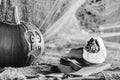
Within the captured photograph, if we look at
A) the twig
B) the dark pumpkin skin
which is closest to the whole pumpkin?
the dark pumpkin skin

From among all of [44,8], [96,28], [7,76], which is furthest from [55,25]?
[7,76]

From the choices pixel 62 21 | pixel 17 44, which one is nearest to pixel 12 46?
pixel 17 44

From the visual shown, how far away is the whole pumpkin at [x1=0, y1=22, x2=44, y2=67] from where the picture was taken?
1481 mm

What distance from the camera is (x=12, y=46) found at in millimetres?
1483

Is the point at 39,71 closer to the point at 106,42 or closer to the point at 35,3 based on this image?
the point at 35,3

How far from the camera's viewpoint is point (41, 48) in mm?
1586

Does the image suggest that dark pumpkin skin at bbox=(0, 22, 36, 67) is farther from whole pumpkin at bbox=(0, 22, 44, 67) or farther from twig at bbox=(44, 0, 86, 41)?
twig at bbox=(44, 0, 86, 41)

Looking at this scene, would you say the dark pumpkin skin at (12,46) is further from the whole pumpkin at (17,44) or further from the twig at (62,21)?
the twig at (62,21)

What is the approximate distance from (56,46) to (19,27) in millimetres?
683

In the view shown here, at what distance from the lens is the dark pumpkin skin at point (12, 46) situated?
1.48 metres

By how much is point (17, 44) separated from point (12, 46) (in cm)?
3

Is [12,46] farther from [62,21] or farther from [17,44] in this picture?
[62,21]

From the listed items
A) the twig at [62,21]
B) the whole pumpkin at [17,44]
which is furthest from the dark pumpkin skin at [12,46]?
the twig at [62,21]

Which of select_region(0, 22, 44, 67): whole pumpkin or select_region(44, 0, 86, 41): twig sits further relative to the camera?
select_region(44, 0, 86, 41): twig
